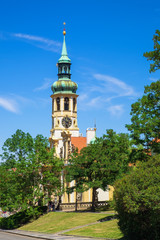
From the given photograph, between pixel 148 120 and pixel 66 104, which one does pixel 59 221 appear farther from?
pixel 66 104

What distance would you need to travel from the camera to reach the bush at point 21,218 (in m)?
57.0

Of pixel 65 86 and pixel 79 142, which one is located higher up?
pixel 65 86

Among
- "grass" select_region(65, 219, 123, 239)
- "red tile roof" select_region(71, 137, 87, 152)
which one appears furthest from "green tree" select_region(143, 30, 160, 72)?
"red tile roof" select_region(71, 137, 87, 152)

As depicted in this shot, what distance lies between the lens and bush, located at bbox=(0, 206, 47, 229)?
187ft

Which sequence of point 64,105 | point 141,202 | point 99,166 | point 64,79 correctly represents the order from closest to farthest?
point 141,202 < point 99,166 < point 64,105 < point 64,79

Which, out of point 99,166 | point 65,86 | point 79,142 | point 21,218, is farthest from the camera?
point 65,86

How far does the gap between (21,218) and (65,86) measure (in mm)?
53099

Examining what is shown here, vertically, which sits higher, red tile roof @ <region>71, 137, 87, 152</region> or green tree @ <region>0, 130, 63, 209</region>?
red tile roof @ <region>71, 137, 87, 152</region>

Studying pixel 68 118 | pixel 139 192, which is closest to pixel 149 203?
pixel 139 192

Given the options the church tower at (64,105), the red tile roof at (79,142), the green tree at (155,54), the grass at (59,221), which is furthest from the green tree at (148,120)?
the church tower at (64,105)

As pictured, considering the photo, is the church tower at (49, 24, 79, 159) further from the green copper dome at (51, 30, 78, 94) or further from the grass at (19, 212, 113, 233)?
the grass at (19, 212, 113, 233)

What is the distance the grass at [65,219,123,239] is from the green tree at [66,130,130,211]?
1433 cm

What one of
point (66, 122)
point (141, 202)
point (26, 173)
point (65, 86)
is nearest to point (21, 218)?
point (26, 173)

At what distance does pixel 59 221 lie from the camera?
2028 inches
